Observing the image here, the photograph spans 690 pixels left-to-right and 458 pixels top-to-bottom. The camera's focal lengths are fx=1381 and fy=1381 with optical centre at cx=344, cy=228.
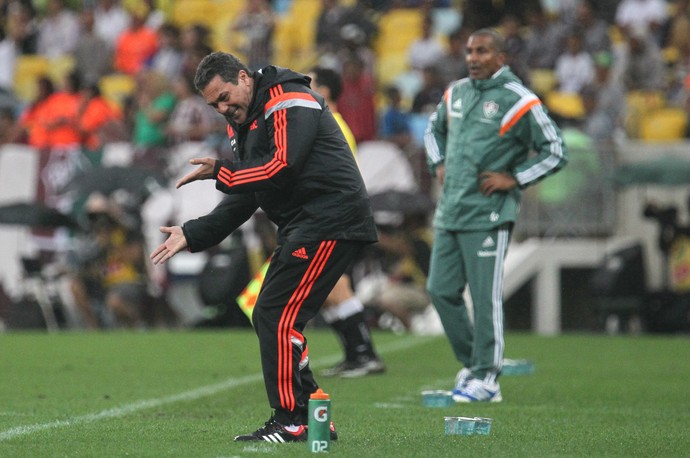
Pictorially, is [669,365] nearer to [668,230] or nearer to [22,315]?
[668,230]

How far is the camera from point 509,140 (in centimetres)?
850

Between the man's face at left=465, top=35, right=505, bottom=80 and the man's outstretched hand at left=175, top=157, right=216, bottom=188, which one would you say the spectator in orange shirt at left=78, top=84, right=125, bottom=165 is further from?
the man's outstretched hand at left=175, top=157, right=216, bottom=188

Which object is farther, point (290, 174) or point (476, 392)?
point (476, 392)

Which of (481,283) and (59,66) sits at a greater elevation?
(59,66)

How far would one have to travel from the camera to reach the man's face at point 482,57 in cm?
844

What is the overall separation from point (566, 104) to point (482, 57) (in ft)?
32.1

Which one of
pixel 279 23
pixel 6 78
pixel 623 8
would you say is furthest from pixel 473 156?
pixel 6 78

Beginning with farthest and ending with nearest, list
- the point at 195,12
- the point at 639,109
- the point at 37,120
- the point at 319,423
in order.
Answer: the point at 195,12 < the point at 37,120 < the point at 639,109 < the point at 319,423

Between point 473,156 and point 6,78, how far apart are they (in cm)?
1536

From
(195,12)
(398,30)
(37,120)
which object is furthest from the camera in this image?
(195,12)

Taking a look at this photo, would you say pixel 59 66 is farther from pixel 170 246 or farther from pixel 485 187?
pixel 170 246

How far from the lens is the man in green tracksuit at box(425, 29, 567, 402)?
27.5ft

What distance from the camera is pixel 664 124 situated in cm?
1745

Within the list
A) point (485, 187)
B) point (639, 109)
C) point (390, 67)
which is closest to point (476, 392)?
point (485, 187)
